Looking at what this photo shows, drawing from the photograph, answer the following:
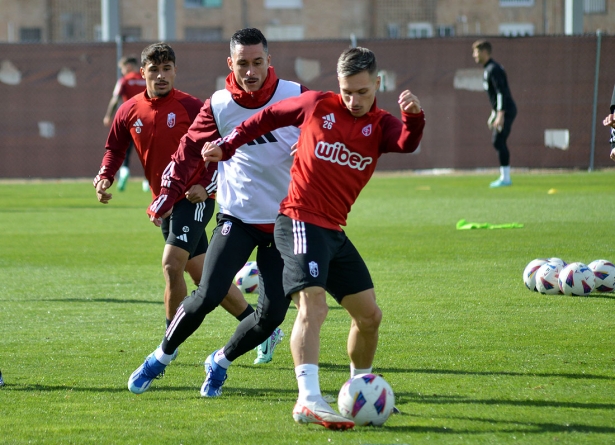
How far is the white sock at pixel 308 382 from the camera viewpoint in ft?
16.2

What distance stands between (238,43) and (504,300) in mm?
3863

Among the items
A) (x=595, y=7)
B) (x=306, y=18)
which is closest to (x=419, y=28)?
(x=306, y=18)

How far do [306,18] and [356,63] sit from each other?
53191mm

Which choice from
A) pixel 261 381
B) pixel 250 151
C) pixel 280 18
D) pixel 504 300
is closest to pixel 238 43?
pixel 250 151

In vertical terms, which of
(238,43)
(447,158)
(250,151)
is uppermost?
(238,43)

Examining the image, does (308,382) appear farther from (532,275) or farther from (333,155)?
(532,275)

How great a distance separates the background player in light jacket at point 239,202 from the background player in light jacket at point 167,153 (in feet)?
1.92

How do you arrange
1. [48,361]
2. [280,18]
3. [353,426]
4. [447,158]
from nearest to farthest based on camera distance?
[353,426] → [48,361] → [447,158] → [280,18]

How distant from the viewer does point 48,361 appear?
6.64 metres

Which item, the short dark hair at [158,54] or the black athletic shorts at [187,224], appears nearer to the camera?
the black athletic shorts at [187,224]

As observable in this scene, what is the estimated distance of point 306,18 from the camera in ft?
188

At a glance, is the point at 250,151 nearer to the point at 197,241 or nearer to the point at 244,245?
the point at 244,245

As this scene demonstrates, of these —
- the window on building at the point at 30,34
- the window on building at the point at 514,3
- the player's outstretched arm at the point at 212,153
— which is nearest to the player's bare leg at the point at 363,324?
the player's outstretched arm at the point at 212,153

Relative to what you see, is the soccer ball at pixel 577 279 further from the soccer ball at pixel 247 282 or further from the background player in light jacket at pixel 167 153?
the background player in light jacket at pixel 167 153
